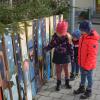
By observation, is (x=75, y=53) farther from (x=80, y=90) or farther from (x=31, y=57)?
(x=31, y=57)

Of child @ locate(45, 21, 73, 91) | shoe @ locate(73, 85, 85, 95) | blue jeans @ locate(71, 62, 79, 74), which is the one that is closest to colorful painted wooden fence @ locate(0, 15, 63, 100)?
child @ locate(45, 21, 73, 91)

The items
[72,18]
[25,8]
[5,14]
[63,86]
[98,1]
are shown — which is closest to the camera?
[5,14]

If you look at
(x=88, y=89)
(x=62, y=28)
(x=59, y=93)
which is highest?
(x=62, y=28)

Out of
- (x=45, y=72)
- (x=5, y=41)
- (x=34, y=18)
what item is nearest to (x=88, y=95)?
(x=45, y=72)

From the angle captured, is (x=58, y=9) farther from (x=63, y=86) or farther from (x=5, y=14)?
(x=5, y=14)

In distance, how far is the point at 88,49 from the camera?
18.7ft

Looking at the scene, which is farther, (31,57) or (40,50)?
(40,50)

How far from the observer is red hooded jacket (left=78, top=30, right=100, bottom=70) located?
5.68 metres

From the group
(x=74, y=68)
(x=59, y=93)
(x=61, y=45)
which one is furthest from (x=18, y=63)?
(x=74, y=68)

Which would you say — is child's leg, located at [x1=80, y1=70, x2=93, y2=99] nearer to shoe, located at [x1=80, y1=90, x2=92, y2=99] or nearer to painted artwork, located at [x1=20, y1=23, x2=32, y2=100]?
shoe, located at [x1=80, y1=90, x2=92, y2=99]

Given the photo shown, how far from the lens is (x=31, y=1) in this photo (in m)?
6.34

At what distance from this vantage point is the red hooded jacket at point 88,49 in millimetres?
5675

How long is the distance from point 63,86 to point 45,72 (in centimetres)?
48

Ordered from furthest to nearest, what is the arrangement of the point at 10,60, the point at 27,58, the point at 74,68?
the point at 74,68, the point at 27,58, the point at 10,60
